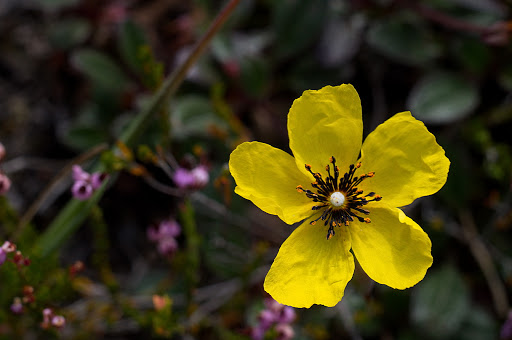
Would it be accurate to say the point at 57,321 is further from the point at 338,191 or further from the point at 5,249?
the point at 338,191

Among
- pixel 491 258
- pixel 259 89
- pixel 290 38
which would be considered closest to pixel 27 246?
pixel 259 89

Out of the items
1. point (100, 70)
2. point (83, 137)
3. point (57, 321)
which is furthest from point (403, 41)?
point (57, 321)

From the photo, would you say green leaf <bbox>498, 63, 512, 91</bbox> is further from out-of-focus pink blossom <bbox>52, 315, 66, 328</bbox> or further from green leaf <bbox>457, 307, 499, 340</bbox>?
out-of-focus pink blossom <bbox>52, 315, 66, 328</bbox>

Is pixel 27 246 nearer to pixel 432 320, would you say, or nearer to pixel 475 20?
pixel 432 320

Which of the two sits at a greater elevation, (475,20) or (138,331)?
(475,20)

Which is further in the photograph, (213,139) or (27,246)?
(213,139)

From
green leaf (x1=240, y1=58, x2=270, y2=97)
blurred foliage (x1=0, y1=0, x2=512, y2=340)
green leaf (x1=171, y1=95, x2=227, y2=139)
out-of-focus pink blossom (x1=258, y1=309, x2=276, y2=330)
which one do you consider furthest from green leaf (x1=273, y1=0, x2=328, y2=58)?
out-of-focus pink blossom (x1=258, y1=309, x2=276, y2=330)
